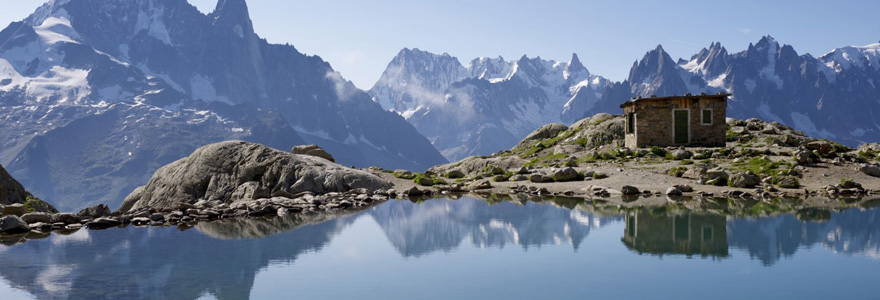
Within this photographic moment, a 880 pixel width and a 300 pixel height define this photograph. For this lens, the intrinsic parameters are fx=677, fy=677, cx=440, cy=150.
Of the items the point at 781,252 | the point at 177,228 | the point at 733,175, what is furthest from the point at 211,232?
the point at 733,175

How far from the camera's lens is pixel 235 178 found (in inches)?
1420

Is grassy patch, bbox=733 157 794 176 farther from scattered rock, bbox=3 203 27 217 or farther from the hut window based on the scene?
scattered rock, bbox=3 203 27 217

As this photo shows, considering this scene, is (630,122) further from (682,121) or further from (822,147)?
(822,147)

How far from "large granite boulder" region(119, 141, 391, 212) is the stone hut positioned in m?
29.0

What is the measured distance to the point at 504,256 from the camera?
66.5 ft

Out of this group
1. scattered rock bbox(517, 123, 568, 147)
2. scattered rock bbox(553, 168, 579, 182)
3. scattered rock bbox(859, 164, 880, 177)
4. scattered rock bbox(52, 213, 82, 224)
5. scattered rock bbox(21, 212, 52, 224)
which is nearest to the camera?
scattered rock bbox(21, 212, 52, 224)

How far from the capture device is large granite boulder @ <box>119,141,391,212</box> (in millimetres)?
34969

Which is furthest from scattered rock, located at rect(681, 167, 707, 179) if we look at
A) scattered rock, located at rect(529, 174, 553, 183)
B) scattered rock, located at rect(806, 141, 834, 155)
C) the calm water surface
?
the calm water surface

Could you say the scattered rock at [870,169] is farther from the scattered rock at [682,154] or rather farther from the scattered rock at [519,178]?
the scattered rock at [519,178]

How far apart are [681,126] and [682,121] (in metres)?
0.43

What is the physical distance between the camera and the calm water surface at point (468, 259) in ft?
51.4

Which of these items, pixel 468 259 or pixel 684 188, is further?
pixel 684 188

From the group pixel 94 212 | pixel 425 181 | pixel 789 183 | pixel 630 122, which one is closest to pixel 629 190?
pixel 789 183

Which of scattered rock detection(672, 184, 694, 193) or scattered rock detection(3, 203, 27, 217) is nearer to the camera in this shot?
Result: scattered rock detection(3, 203, 27, 217)
